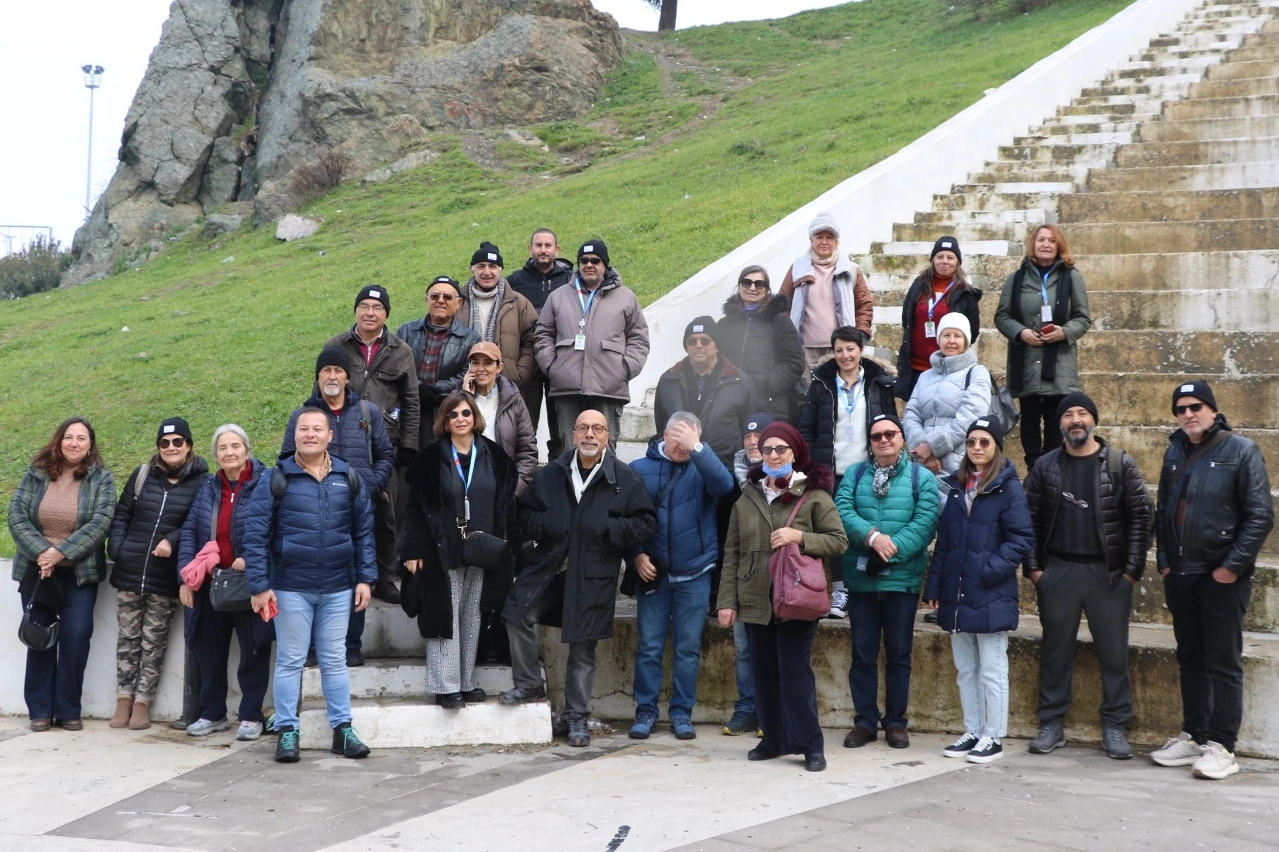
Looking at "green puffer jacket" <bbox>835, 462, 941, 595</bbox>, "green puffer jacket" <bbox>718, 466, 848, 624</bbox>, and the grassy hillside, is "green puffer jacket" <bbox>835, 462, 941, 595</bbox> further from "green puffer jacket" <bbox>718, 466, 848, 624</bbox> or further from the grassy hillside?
the grassy hillside

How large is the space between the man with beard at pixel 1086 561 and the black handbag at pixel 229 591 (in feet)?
14.4

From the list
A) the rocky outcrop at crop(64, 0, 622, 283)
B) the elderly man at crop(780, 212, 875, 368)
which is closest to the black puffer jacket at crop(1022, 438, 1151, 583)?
the elderly man at crop(780, 212, 875, 368)

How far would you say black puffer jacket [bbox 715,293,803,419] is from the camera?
307 inches

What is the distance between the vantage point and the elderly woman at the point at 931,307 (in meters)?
8.02

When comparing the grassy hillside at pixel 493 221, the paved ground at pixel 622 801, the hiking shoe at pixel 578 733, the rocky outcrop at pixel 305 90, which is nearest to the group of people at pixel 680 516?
the hiking shoe at pixel 578 733

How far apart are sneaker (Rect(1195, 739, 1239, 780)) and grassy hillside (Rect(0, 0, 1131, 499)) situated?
283 inches

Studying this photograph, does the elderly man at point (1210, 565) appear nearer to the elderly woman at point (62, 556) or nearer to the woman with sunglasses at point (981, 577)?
the woman with sunglasses at point (981, 577)

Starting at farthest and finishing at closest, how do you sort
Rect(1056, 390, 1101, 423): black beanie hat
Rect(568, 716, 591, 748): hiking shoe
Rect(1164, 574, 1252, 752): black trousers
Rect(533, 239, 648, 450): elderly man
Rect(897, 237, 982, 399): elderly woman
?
Rect(533, 239, 648, 450): elderly man
Rect(897, 237, 982, 399): elderly woman
Rect(568, 716, 591, 748): hiking shoe
Rect(1056, 390, 1101, 423): black beanie hat
Rect(1164, 574, 1252, 752): black trousers

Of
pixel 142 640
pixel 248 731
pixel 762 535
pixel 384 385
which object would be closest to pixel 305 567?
pixel 248 731

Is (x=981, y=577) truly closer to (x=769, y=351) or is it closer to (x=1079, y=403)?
(x=1079, y=403)

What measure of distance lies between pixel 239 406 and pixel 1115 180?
28.7 ft

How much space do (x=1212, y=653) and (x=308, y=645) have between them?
15.5 ft

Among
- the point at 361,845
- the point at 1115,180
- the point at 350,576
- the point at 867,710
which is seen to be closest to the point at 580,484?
the point at 350,576

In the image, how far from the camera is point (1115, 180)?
1247 centimetres
